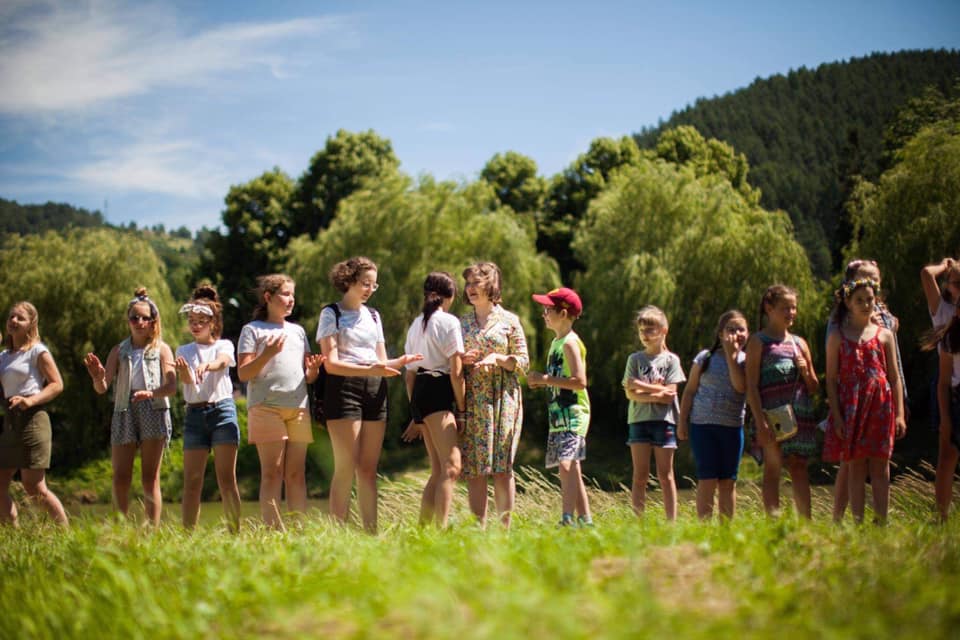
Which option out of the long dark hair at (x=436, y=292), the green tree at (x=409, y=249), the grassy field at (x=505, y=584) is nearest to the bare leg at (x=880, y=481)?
the grassy field at (x=505, y=584)

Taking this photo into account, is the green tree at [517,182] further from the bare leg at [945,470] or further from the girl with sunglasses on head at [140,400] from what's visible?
the bare leg at [945,470]

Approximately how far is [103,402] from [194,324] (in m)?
17.8

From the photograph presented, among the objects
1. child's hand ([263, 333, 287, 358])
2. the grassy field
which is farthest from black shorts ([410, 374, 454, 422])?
the grassy field

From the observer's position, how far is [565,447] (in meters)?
6.25

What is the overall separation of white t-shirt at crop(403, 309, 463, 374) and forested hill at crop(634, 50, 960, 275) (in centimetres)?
3414

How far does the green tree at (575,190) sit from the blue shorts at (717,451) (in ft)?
91.2

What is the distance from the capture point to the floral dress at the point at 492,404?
6289 millimetres

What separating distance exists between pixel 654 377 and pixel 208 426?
3454 mm

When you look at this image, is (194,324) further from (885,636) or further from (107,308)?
(107,308)

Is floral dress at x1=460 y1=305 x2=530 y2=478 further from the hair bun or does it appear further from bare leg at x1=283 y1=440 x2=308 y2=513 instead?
the hair bun

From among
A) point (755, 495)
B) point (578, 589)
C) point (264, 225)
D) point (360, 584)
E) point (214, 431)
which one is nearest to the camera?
point (578, 589)

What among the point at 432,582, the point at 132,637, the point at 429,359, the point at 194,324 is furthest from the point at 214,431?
the point at 432,582

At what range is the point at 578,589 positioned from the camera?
10.5 ft

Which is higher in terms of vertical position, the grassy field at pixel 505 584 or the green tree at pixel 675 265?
the green tree at pixel 675 265
